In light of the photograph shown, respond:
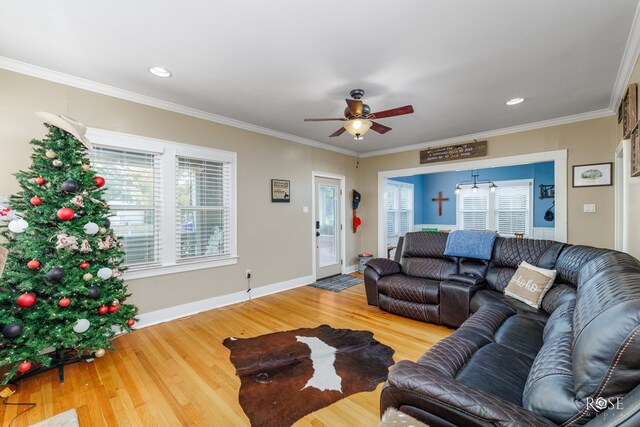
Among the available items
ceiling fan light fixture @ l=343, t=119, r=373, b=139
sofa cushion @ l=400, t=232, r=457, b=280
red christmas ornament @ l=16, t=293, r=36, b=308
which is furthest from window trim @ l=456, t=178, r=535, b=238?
red christmas ornament @ l=16, t=293, r=36, b=308

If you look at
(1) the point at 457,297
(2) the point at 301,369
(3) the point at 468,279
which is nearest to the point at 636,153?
(3) the point at 468,279

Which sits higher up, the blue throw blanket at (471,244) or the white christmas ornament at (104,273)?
the blue throw blanket at (471,244)

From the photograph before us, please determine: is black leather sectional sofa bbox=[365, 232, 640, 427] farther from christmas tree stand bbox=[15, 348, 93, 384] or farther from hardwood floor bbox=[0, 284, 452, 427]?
christmas tree stand bbox=[15, 348, 93, 384]

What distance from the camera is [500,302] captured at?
106 inches

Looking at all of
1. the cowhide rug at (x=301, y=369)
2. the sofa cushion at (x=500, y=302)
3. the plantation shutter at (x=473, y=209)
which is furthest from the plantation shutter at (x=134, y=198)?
the plantation shutter at (x=473, y=209)

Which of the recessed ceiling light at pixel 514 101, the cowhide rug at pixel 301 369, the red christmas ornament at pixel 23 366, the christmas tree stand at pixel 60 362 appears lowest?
the cowhide rug at pixel 301 369

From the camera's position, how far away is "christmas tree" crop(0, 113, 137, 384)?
2123mm

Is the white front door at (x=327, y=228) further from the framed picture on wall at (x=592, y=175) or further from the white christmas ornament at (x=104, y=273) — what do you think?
the framed picture on wall at (x=592, y=175)

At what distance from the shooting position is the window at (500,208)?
6.69 meters

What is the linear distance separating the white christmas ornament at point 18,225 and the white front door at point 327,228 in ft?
12.8

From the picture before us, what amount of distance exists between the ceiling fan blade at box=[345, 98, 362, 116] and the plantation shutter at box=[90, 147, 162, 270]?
240 centimetres

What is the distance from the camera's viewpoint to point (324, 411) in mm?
1878

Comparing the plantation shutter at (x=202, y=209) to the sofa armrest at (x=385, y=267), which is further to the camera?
the sofa armrest at (x=385, y=267)

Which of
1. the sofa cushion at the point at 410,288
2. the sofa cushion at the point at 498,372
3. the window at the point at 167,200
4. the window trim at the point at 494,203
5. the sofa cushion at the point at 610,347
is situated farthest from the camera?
the window trim at the point at 494,203
